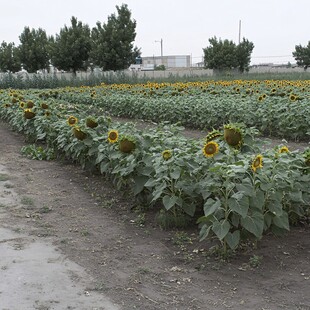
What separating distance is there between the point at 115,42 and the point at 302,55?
23645 mm

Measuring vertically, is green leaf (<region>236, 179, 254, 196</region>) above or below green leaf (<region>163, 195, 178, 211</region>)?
above

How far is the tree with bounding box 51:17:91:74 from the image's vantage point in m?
34.9

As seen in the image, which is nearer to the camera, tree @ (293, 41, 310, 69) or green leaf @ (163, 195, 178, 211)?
green leaf @ (163, 195, 178, 211)

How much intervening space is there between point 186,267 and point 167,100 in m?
9.26

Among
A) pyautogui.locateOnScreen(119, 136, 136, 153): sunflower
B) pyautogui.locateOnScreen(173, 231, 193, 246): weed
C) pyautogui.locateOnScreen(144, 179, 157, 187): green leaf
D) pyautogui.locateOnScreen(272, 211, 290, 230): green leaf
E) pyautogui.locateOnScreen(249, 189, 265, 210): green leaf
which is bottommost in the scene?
pyautogui.locateOnScreen(173, 231, 193, 246): weed

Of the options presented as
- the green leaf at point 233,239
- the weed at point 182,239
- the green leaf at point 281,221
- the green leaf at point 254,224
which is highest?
the green leaf at point 254,224

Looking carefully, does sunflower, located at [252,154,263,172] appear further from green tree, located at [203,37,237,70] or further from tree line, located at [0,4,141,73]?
green tree, located at [203,37,237,70]

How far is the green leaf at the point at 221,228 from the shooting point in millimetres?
3410

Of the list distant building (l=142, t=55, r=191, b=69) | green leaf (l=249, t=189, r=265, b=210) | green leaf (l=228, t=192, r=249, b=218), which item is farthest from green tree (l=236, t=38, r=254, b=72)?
green leaf (l=228, t=192, r=249, b=218)

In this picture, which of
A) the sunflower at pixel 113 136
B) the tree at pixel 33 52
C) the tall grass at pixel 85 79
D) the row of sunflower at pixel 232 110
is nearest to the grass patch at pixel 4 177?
the sunflower at pixel 113 136

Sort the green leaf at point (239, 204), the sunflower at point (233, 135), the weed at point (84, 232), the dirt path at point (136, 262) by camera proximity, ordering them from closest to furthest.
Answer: the dirt path at point (136, 262), the green leaf at point (239, 204), the sunflower at point (233, 135), the weed at point (84, 232)

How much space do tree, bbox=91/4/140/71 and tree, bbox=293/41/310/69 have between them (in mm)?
21036

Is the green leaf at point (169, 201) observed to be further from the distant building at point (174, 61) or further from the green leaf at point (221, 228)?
the distant building at point (174, 61)

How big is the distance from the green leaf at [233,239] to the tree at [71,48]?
3280cm
